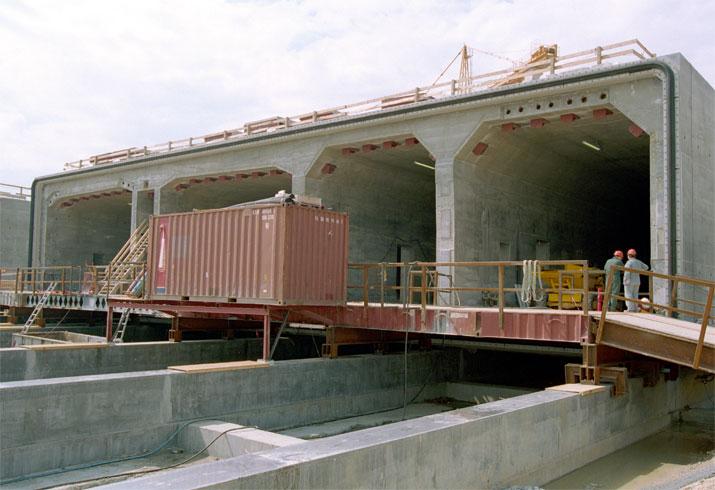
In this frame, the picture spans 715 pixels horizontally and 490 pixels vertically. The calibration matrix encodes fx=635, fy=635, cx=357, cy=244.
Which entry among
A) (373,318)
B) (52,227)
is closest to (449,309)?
(373,318)

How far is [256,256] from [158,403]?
3.95 m

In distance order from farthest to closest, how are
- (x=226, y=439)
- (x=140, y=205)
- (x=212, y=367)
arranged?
(x=140, y=205), (x=212, y=367), (x=226, y=439)

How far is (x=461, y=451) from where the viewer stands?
→ 8.43 meters

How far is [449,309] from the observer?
13812 millimetres

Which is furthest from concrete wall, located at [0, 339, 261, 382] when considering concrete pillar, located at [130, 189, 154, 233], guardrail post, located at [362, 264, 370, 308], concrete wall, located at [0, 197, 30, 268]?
concrete wall, located at [0, 197, 30, 268]

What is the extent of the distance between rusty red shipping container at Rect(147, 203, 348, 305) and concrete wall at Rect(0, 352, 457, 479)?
1.77 metres

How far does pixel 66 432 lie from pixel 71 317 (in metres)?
18.8

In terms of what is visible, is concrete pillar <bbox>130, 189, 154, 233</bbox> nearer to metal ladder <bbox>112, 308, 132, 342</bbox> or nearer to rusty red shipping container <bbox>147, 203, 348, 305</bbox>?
metal ladder <bbox>112, 308, 132, 342</bbox>

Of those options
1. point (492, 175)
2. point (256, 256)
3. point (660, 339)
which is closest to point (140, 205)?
point (492, 175)

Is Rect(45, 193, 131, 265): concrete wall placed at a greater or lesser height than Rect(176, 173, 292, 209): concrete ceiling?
lesser

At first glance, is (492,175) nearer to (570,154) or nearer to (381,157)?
(570,154)

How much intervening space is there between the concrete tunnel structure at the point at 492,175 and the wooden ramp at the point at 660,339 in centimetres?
383

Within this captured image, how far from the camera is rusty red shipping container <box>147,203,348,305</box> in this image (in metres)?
14.0

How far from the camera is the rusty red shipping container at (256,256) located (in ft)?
45.8
